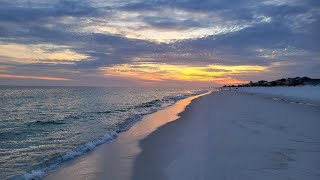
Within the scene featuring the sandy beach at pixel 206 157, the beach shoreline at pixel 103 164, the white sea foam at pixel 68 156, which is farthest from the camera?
the white sea foam at pixel 68 156

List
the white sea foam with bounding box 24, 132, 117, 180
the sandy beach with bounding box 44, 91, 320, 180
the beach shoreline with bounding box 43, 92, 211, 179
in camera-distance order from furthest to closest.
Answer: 1. the white sea foam with bounding box 24, 132, 117, 180
2. the beach shoreline with bounding box 43, 92, 211, 179
3. the sandy beach with bounding box 44, 91, 320, 180

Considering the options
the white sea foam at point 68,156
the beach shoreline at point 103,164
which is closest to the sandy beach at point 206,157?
the beach shoreline at point 103,164

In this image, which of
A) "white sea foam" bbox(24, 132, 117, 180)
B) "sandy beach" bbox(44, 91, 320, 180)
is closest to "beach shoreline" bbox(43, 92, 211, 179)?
"sandy beach" bbox(44, 91, 320, 180)

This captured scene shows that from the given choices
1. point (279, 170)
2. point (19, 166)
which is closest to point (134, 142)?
point (19, 166)

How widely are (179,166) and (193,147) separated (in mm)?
2418

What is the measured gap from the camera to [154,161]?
848 centimetres

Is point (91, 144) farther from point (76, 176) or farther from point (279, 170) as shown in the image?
point (279, 170)

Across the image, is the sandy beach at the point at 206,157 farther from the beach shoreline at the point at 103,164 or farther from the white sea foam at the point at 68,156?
the white sea foam at the point at 68,156

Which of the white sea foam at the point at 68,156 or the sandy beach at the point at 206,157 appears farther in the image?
the white sea foam at the point at 68,156

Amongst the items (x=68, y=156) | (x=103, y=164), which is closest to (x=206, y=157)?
(x=103, y=164)

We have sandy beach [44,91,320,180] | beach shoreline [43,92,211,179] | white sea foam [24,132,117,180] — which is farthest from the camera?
white sea foam [24,132,117,180]

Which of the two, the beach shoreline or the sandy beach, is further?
→ the beach shoreline

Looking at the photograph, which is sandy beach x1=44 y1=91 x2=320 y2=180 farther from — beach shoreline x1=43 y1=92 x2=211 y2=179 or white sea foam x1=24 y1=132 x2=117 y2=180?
white sea foam x1=24 y1=132 x2=117 y2=180

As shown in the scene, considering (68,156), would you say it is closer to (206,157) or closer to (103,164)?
(103,164)
